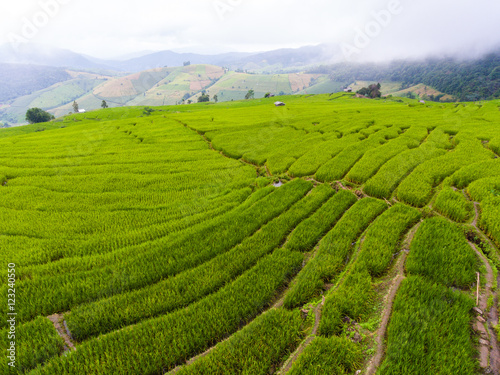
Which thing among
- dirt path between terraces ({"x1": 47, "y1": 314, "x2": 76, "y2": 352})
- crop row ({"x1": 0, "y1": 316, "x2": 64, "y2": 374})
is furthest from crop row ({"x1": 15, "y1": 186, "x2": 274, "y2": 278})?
crop row ({"x1": 0, "y1": 316, "x2": 64, "y2": 374})

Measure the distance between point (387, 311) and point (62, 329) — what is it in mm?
6079

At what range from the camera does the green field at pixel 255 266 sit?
3.49m

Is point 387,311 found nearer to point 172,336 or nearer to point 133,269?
point 172,336

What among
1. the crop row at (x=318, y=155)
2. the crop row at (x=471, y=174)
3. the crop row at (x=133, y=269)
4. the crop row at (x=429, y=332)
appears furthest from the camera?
the crop row at (x=318, y=155)

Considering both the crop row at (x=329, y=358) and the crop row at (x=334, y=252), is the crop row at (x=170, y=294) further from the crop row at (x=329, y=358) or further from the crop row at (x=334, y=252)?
the crop row at (x=329, y=358)

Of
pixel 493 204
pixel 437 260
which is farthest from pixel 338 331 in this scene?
pixel 493 204

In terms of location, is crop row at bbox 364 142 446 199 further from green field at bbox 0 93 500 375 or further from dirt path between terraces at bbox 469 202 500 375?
dirt path between terraces at bbox 469 202 500 375

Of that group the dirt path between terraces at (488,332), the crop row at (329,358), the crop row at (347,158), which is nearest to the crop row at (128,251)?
the crop row at (329,358)

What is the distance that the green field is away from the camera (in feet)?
11.5

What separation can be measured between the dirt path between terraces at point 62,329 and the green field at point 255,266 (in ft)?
0.26

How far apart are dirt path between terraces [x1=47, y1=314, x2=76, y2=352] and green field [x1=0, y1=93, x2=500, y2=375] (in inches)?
3.1

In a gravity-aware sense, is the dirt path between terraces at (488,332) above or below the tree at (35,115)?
below

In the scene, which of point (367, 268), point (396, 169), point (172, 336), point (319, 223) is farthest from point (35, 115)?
point (367, 268)

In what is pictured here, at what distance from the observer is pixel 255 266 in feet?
17.3
